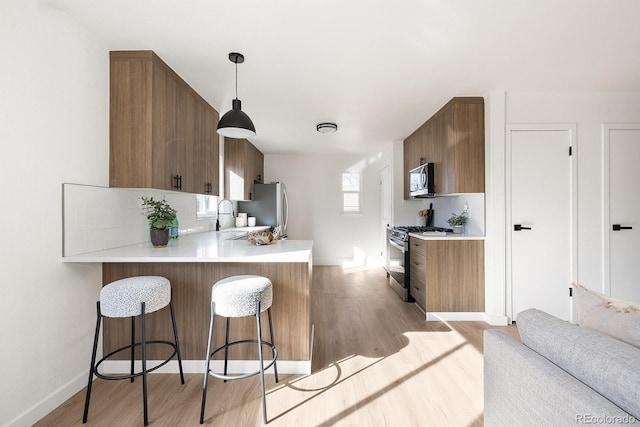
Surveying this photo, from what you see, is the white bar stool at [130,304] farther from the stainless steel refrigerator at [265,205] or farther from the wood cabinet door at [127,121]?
the stainless steel refrigerator at [265,205]

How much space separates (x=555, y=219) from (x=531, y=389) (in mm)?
2889

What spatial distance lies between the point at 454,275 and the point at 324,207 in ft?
11.7

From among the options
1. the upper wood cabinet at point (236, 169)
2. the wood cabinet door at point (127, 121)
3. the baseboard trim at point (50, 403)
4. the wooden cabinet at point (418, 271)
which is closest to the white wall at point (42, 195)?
the baseboard trim at point (50, 403)

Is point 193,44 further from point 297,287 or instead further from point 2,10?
point 297,287

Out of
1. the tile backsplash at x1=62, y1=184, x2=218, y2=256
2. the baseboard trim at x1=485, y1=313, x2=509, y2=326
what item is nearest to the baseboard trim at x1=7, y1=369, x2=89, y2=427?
the tile backsplash at x1=62, y1=184, x2=218, y2=256

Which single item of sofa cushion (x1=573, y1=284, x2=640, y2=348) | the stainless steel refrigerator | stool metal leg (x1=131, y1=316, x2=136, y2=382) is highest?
the stainless steel refrigerator

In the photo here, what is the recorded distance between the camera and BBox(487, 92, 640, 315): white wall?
10.0 feet

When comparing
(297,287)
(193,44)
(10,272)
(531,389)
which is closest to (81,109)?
(193,44)

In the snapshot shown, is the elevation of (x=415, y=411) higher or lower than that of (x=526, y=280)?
lower

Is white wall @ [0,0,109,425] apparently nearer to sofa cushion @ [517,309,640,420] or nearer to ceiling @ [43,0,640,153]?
ceiling @ [43,0,640,153]

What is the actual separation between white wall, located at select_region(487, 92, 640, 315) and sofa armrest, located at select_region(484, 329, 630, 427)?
2312 millimetres

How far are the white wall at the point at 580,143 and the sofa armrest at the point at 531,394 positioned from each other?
2312mm

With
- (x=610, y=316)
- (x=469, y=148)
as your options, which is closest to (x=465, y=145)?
(x=469, y=148)

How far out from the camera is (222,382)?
6.69ft
